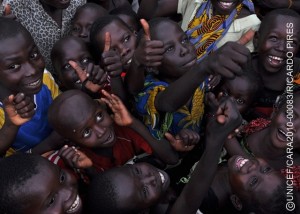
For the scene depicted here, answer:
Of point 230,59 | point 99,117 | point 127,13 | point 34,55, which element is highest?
point 230,59

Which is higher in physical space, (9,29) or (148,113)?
(9,29)

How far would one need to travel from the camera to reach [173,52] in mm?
1888

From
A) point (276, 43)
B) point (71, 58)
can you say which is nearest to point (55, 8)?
point (71, 58)

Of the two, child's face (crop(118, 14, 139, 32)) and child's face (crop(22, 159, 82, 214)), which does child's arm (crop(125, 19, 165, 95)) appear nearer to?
child's face (crop(22, 159, 82, 214))

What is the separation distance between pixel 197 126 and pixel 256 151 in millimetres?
323

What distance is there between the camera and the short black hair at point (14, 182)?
1.29 meters

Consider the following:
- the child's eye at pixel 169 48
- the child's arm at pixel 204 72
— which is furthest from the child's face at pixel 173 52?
the child's arm at pixel 204 72

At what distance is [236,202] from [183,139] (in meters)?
0.36

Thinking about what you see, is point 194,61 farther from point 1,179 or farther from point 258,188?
point 1,179

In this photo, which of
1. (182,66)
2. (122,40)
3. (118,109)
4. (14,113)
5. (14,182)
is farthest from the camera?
(122,40)

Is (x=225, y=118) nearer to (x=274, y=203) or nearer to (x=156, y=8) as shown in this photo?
(x=274, y=203)

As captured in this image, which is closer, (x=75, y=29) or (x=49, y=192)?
(x=49, y=192)

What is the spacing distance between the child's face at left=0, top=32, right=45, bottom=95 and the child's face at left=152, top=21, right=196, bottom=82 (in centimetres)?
58

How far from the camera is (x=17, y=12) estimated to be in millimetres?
2326
